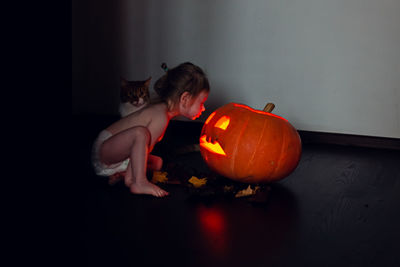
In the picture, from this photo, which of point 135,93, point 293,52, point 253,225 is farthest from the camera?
point 293,52

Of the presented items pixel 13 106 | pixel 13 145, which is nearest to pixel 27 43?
pixel 13 106

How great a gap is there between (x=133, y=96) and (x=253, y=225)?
4.55 feet

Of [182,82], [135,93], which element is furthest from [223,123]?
[135,93]

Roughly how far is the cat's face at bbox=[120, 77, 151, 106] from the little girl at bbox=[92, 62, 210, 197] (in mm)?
724

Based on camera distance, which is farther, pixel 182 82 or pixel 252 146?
pixel 182 82

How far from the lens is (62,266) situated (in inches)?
39.8

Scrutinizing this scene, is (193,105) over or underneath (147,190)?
over

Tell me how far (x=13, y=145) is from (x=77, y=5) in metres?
1.84

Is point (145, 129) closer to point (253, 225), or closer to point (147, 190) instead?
point (147, 190)

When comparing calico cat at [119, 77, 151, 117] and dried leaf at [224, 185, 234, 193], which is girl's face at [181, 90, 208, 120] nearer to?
dried leaf at [224, 185, 234, 193]

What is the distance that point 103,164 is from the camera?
1.72 metres

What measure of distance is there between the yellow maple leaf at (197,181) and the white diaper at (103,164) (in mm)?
300

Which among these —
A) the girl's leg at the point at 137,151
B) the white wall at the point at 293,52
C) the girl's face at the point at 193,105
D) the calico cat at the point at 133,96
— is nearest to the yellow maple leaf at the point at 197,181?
the girl's leg at the point at 137,151

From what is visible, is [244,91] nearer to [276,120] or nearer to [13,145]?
[276,120]
